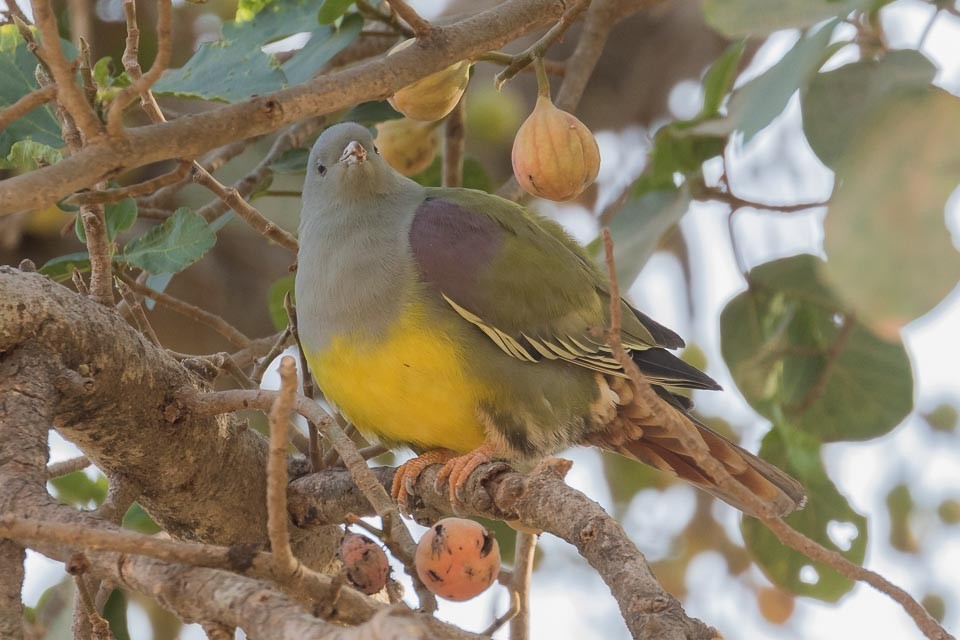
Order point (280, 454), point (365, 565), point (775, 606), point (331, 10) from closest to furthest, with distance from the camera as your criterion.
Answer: point (280, 454)
point (365, 565)
point (331, 10)
point (775, 606)

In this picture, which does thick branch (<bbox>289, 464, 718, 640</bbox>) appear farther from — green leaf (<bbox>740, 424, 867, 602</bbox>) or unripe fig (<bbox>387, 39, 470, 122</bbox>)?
green leaf (<bbox>740, 424, 867, 602</bbox>)

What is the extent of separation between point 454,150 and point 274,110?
56.1 inches

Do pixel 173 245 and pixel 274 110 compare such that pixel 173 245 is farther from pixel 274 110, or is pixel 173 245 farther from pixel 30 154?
pixel 274 110

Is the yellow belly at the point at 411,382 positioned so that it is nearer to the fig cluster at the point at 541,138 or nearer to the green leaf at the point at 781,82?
the fig cluster at the point at 541,138

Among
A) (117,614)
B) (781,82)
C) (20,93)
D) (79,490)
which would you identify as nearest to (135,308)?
(20,93)

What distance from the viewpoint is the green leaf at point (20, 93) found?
210 cm

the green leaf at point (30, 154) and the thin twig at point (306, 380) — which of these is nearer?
the green leaf at point (30, 154)

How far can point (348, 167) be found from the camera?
8.68ft

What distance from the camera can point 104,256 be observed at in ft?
5.99

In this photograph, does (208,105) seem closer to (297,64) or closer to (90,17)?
(90,17)

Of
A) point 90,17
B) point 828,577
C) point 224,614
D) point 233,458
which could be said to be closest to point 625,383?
point 828,577

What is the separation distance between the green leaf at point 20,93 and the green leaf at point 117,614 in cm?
88

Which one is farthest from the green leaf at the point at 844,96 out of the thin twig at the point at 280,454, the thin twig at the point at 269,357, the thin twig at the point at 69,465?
the thin twig at the point at 69,465

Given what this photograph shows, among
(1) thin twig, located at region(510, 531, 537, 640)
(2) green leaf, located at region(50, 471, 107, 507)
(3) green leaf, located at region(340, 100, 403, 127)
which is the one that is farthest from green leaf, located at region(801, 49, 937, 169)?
(2) green leaf, located at region(50, 471, 107, 507)
